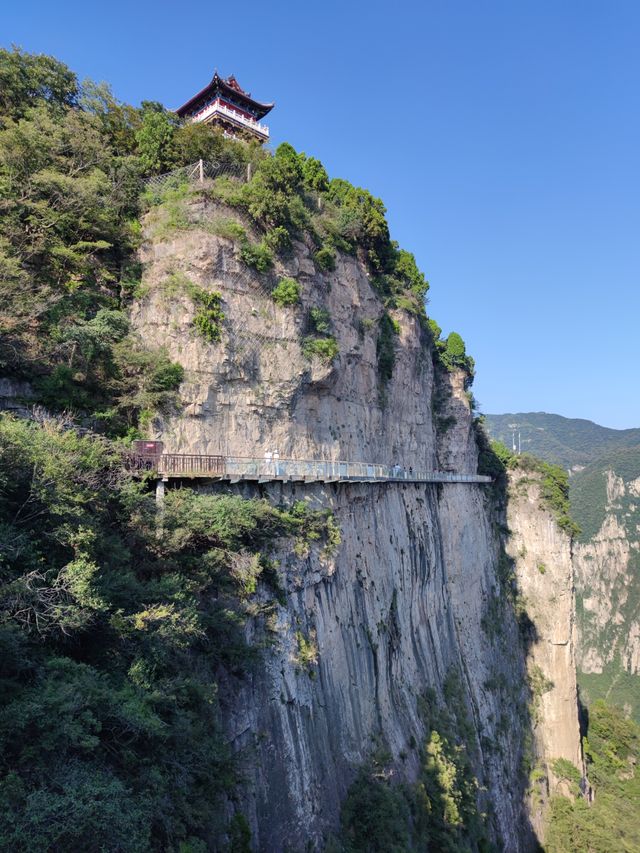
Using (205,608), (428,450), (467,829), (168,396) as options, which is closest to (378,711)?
(467,829)

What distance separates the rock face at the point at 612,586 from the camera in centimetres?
11119

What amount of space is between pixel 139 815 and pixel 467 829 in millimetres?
20357

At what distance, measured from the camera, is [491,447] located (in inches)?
1834

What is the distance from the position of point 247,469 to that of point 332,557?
193 inches

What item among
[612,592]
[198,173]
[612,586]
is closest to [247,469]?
[198,173]

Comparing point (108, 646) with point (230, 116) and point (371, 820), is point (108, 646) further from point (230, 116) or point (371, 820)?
point (230, 116)

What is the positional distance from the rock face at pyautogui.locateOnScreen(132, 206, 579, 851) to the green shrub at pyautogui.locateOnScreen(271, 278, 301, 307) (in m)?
0.24

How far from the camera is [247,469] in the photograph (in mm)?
15203

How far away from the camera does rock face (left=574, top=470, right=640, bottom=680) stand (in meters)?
111

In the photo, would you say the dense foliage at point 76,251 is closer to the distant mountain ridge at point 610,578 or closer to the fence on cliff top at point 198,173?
the fence on cliff top at point 198,173

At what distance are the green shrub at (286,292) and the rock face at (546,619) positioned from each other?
3410cm

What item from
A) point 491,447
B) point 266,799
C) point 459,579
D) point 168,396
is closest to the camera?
point 266,799

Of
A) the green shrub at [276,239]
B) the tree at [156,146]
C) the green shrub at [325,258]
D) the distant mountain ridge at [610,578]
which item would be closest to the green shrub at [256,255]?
the green shrub at [276,239]

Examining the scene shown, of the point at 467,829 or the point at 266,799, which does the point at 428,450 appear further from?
the point at 266,799
